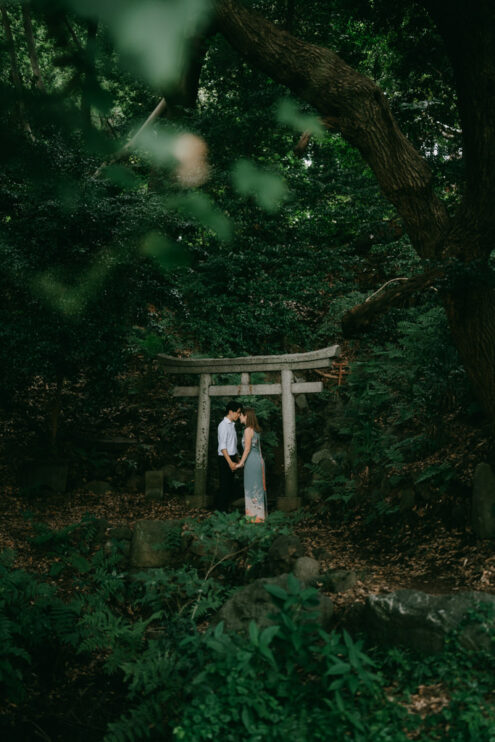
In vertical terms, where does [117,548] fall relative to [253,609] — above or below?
above

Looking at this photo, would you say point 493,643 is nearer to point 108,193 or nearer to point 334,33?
point 108,193

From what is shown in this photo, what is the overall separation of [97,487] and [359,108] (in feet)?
24.8

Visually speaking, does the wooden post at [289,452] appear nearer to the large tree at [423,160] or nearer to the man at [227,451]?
the man at [227,451]

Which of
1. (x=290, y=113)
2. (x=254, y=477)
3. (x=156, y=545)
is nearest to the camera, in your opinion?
(x=156, y=545)

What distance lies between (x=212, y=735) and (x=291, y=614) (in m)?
0.83

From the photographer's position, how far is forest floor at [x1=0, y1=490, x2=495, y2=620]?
5.34m

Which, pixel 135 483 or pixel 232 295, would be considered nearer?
pixel 135 483

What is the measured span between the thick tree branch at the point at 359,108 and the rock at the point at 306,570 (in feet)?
11.2

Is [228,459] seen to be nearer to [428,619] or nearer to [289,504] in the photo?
[289,504]

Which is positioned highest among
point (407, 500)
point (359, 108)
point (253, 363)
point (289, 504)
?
point (359, 108)

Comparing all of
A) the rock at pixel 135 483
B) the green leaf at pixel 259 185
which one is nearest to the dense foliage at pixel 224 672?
the rock at pixel 135 483

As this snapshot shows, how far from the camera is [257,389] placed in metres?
10.0

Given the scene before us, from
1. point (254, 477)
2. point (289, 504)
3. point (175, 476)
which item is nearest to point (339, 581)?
point (254, 477)

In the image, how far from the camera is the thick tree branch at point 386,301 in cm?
536
